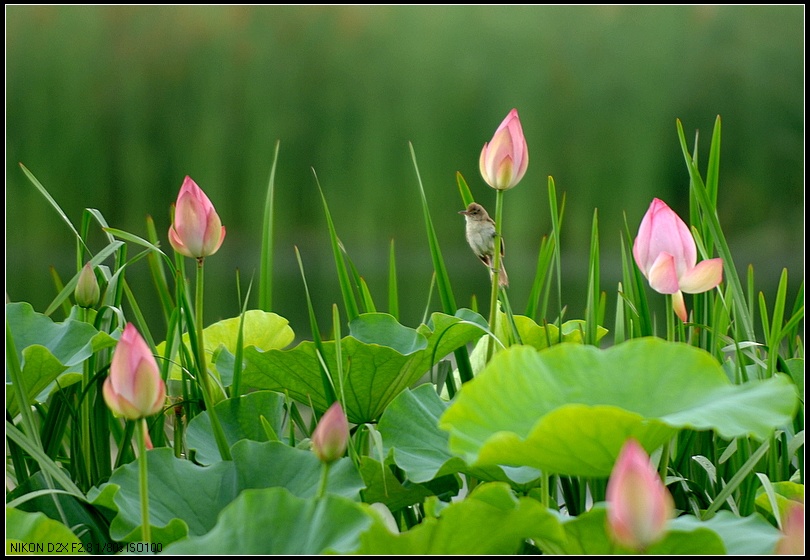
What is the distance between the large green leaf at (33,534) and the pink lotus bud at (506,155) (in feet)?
0.84

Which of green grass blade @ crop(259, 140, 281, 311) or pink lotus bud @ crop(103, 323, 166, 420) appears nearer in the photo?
pink lotus bud @ crop(103, 323, 166, 420)

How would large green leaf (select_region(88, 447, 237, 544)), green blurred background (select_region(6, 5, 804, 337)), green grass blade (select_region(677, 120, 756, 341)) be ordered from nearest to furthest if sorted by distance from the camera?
large green leaf (select_region(88, 447, 237, 544)) → green grass blade (select_region(677, 120, 756, 341)) → green blurred background (select_region(6, 5, 804, 337))

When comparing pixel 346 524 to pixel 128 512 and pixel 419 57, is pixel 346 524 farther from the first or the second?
pixel 419 57

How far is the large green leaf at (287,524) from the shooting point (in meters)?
0.24

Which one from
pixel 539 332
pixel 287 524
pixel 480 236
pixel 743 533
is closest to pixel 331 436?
pixel 287 524

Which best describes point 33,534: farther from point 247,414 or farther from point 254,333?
point 254,333

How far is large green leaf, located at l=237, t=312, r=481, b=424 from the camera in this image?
0.40 metres

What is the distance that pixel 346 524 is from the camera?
0.80ft

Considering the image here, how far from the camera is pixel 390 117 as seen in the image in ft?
16.2

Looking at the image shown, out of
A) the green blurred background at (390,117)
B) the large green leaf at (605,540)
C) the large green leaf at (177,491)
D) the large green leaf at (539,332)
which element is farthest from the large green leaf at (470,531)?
the green blurred background at (390,117)

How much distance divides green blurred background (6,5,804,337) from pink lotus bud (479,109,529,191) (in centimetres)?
366

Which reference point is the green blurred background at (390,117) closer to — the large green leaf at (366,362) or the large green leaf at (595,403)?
the large green leaf at (366,362)

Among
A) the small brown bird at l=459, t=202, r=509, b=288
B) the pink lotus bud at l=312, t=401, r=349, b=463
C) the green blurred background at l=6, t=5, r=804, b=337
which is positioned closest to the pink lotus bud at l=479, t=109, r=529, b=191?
the pink lotus bud at l=312, t=401, r=349, b=463

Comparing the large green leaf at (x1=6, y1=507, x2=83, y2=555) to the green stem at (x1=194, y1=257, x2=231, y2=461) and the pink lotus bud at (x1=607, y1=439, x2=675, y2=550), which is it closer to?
the green stem at (x1=194, y1=257, x2=231, y2=461)
